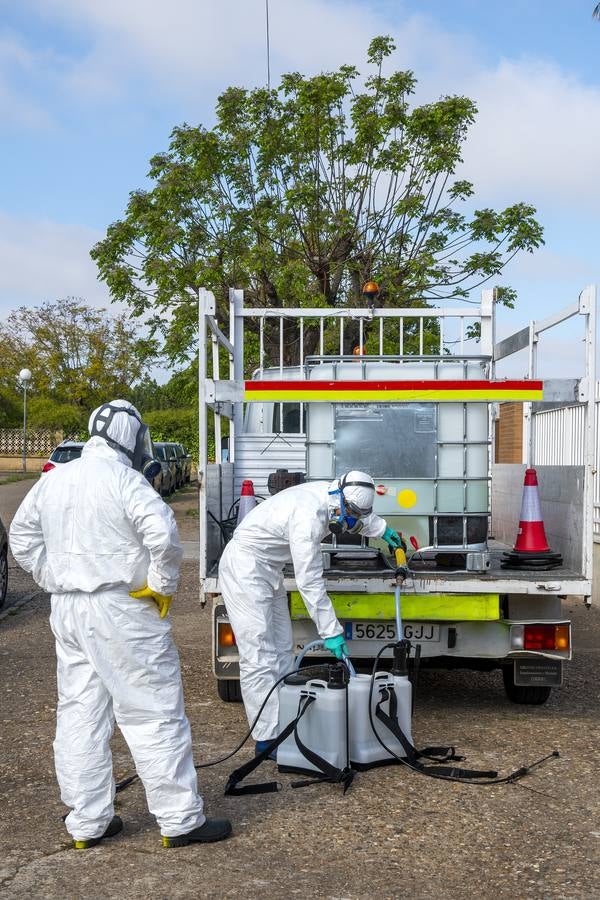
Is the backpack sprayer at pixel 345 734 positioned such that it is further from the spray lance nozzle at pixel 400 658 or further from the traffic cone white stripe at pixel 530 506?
the traffic cone white stripe at pixel 530 506

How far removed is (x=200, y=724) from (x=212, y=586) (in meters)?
0.90

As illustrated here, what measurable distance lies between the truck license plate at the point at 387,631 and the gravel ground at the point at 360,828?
1.81 ft

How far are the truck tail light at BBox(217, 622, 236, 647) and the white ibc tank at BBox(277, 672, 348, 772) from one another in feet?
2.85

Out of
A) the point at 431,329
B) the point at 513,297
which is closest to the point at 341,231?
the point at 513,297

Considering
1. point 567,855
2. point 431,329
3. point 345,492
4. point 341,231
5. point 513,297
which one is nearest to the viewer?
point 567,855

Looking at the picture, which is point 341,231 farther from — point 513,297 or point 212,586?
point 212,586

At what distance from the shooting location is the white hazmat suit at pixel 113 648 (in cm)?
435

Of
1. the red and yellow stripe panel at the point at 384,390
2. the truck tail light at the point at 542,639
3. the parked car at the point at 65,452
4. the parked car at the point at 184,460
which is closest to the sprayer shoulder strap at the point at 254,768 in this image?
the truck tail light at the point at 542,639

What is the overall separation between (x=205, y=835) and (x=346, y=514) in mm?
1816

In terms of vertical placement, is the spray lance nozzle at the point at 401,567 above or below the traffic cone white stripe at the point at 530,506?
below

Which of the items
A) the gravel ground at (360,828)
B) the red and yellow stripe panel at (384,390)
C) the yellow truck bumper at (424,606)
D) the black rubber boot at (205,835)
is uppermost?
the red and yellow stripe panel at (384,390)

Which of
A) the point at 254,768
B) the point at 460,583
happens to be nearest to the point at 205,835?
the point at 254,768

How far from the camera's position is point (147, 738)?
434cm

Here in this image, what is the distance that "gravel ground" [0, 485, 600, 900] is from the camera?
4047 millimetres
